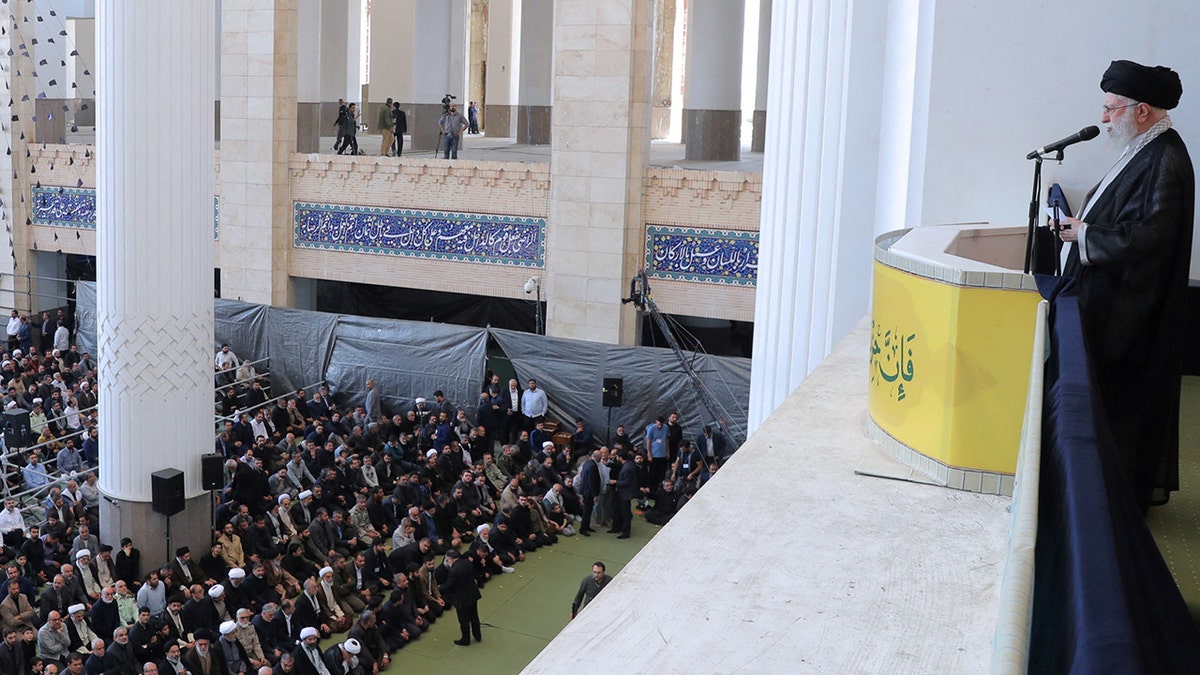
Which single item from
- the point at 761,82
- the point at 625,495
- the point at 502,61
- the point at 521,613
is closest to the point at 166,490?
the point at 521,613

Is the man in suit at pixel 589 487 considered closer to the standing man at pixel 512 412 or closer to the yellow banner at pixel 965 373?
the standing man at pixel 512 412

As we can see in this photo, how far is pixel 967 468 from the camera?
2.29 m

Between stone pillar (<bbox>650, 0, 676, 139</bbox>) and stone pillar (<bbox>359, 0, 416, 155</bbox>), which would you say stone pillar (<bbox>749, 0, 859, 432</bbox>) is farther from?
stone pillar (<bbox>650, 0, 676, 139</bbox>)

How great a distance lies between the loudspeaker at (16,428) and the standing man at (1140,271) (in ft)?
37.6

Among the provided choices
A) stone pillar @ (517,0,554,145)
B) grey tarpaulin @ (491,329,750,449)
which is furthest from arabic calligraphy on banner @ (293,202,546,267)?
stone pillar @ (517,0,554,145)

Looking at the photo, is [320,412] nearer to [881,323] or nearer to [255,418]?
[255,418]

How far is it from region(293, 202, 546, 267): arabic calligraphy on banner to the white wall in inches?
414

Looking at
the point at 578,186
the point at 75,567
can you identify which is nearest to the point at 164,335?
the point at 75,567

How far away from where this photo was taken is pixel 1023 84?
3.45 meters

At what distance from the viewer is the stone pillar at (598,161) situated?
13.2 metres

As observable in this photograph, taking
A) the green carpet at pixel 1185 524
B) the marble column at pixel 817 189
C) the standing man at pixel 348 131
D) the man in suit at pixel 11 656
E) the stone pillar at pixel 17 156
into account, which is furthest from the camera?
the standing man at pixel 348 131

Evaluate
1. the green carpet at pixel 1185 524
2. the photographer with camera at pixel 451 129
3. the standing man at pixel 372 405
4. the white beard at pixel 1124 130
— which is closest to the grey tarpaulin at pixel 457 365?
the standing man at pixel 372 405

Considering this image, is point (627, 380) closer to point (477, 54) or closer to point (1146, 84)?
point (1146, 84)

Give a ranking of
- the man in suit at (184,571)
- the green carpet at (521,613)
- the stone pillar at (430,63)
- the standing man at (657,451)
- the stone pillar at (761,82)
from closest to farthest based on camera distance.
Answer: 1. the green carpet at (521,613)
2. the man in suit at (184,571)
3. the standing man at (657,451)
4. the stone pillar at (430,63)
5. the stone pillar at (761,82)
